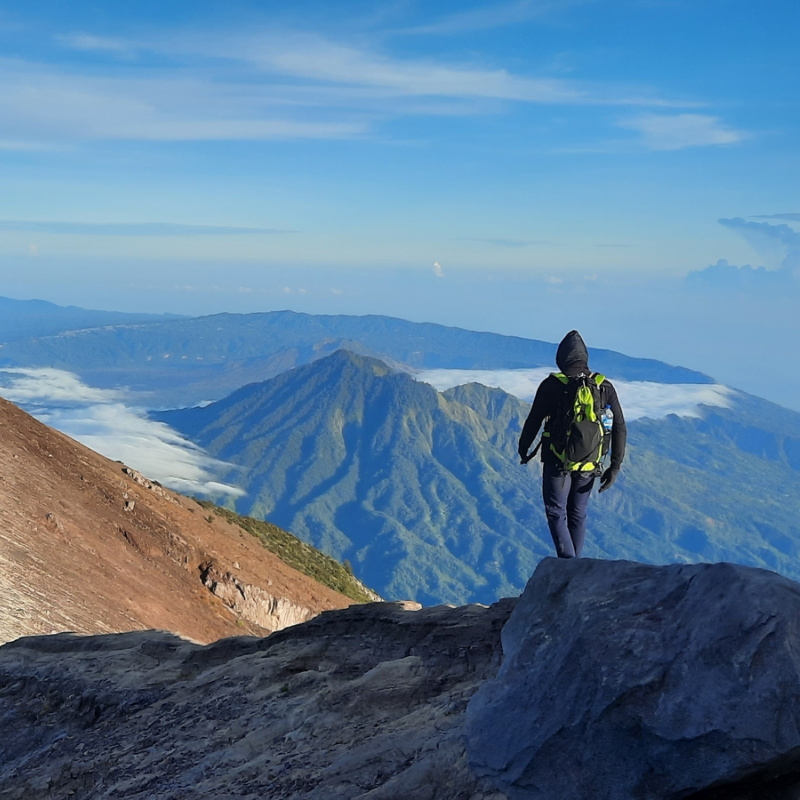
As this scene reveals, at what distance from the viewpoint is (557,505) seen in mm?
13727

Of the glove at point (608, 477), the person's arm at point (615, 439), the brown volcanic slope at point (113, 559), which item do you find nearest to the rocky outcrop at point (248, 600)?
the brown volcanic slope at point (113, 559)

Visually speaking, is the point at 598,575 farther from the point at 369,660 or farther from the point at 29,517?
the point at 29,517

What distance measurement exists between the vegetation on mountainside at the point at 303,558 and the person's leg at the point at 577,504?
41.8 metres

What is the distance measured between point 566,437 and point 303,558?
48.2 meters

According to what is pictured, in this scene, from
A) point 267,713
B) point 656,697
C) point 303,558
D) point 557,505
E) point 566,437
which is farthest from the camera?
point 303,558

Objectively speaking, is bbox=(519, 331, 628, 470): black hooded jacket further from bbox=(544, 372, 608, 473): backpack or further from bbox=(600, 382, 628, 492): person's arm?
bbox=(544, 372, 608, 473): backpack

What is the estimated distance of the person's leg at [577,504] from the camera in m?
13.8

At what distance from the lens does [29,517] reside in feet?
111

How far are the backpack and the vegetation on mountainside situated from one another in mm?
42805

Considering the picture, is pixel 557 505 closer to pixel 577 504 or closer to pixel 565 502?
pixel 565 502

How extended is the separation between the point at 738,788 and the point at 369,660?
8.01 m

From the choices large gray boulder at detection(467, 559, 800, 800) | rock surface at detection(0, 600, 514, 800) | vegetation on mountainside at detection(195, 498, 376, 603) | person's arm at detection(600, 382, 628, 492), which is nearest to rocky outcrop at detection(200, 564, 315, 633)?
vegetation on mountainside at detection(195, 498, 376, 603)

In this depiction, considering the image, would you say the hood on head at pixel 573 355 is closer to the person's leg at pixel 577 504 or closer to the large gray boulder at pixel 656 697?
the person's leg at pixel 577 504

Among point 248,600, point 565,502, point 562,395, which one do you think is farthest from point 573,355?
point 248,600
